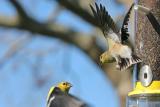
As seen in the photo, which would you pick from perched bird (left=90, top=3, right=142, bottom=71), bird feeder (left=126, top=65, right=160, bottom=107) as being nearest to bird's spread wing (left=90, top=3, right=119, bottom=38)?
perched bird (left=90, top=3, right=142, bottom=71)

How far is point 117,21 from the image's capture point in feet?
10.1

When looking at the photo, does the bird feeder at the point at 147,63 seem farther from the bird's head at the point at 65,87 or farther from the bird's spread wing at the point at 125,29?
the bird's head at the point at 65,87

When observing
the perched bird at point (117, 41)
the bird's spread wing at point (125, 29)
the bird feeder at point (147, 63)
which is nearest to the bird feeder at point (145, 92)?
the bird feeder at point (147, 63)

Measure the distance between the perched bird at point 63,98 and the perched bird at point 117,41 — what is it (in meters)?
0.29

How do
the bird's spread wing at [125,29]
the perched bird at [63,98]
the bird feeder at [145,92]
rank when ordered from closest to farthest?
the perched bird at [63,98] < the bird's spread wing at [125,29] < the bird feeder at [145,92]

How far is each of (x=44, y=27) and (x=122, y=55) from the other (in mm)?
4626

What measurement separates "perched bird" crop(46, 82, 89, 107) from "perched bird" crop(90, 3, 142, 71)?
Answer: 0.94 feet

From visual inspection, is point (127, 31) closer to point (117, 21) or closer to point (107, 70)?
point (117, 21)

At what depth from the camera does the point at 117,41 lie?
3002 millimetres

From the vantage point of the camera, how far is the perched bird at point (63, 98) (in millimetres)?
2691

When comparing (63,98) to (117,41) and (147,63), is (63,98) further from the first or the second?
(147,63)

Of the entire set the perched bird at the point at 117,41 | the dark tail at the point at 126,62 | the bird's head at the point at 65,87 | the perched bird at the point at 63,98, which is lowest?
the perched bird at the point at 63,98

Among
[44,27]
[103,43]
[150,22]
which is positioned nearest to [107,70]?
[103,43]

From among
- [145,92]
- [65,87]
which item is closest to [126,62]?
[145,92]
